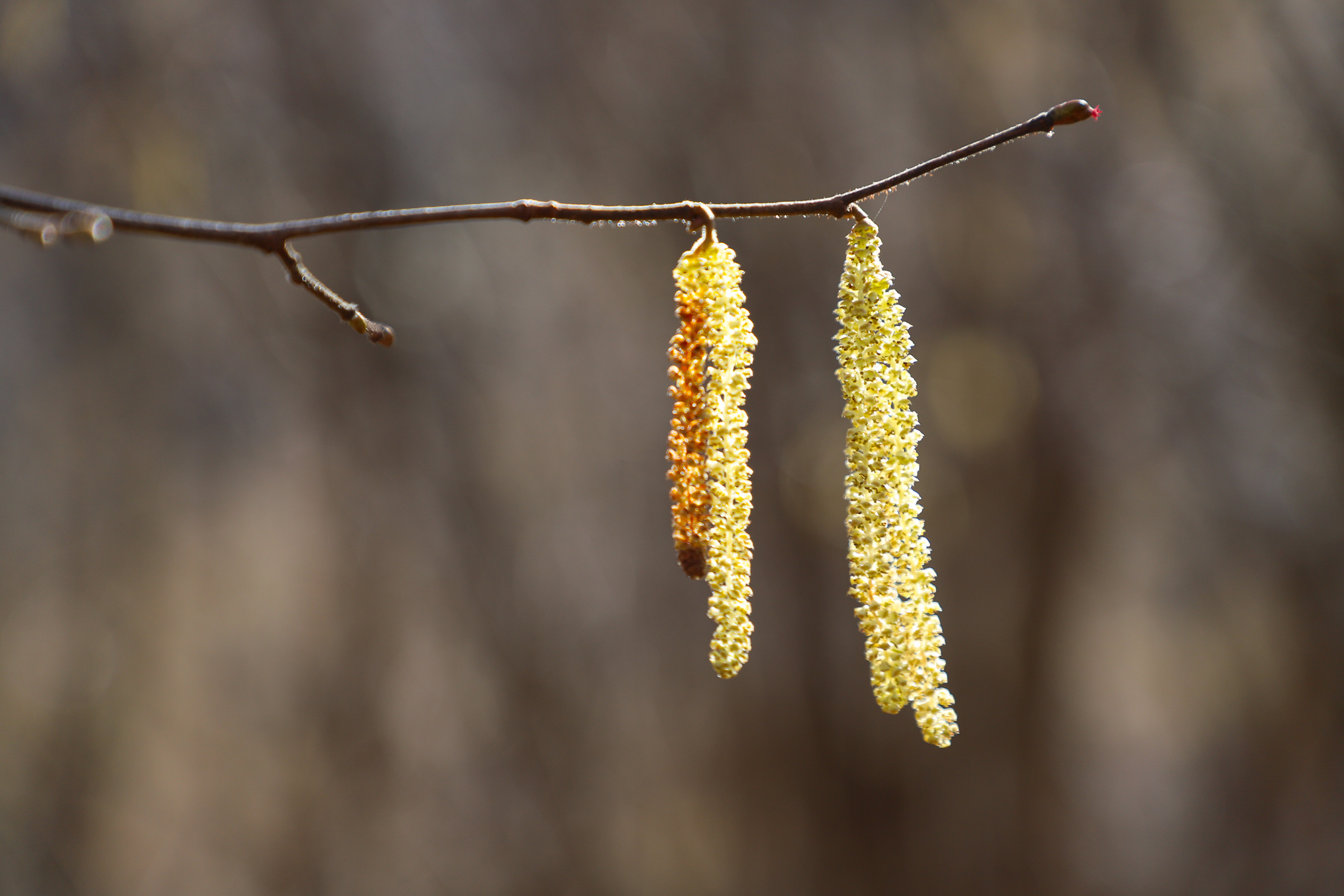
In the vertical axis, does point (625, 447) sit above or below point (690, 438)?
above

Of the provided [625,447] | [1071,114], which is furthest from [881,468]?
[625,447]

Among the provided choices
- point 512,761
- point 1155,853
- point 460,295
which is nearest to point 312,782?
point 512,761

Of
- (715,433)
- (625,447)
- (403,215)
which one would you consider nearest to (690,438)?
(715,433)

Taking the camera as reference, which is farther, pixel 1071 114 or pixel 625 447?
pixel 625 447

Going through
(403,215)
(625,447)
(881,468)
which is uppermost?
(625,447)

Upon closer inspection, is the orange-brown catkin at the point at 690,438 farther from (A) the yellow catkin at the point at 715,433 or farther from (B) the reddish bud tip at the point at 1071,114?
(B) the reddish bud tip at the point at 1071,114

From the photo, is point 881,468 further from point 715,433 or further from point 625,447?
point 625,447
